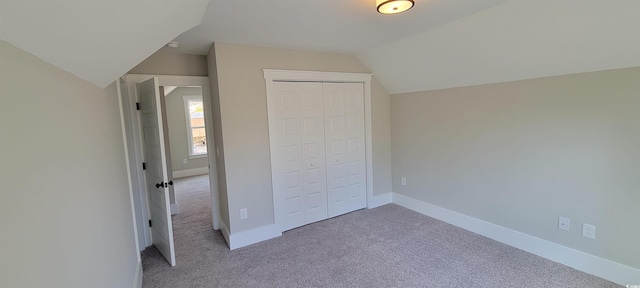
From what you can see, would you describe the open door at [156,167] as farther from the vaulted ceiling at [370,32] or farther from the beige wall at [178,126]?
the beige wall at [178,126]

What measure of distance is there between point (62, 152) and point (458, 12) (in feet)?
9.09

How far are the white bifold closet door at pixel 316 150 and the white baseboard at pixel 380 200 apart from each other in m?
0.14

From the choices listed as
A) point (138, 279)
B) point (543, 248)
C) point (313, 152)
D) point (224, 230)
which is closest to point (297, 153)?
point (313, 152)

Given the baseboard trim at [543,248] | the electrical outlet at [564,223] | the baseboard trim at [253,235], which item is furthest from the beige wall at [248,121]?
the electrical outlet at [564,223]

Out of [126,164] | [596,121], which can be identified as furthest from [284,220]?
[596,121]

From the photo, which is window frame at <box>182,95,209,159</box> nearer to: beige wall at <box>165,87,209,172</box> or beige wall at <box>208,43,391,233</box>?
beige wall at <box>165,87,209,172</box>

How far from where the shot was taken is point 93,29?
97 cm

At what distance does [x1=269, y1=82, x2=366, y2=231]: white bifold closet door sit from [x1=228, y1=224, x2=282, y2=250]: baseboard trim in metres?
0.13

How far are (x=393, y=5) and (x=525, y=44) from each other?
1.38 metres

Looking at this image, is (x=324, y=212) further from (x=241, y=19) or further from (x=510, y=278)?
(x=241, y=19)

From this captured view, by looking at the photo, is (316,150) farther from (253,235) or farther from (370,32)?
(370,32)

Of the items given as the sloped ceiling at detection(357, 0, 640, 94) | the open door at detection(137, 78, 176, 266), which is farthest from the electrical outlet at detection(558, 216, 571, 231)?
the open door at detection(137, 78, 176, 266)

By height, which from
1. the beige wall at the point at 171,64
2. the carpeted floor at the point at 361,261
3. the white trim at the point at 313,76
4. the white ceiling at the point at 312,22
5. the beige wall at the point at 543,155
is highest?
the white ceiling at the point at 312,22

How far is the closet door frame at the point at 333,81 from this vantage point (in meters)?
3.27
